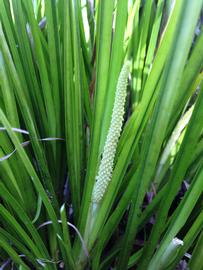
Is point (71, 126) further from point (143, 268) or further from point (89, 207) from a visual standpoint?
point (143, 268)

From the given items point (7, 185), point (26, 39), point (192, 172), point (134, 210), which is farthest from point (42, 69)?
→ point (192, 172)

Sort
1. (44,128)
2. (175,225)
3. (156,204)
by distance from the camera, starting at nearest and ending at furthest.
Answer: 1. (175,225)
2. (156,204)
3. (44,128)

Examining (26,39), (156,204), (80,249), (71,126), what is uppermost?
(26,39)

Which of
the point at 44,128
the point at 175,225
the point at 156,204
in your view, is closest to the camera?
the point at 175,225

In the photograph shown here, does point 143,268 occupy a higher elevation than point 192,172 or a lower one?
lower

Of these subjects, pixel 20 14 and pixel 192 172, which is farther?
pixel 192 172

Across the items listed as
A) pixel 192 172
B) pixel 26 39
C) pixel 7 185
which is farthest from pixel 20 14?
pixel 192 172
